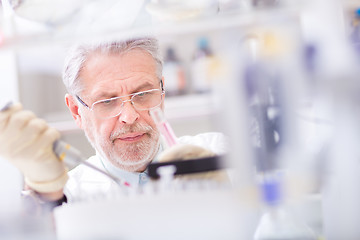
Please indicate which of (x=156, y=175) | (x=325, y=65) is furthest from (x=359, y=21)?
(x=156, y=175)

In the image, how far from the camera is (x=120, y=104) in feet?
3.00

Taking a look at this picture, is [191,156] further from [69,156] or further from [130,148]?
[69,156]

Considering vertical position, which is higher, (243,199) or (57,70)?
(57,70)

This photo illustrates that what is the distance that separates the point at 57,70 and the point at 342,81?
2.31ft

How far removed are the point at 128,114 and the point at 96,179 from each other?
0.18 meters

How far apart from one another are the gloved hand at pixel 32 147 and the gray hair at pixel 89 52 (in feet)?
0.42

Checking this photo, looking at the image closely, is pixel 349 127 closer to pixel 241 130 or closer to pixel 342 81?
pixel 342 81

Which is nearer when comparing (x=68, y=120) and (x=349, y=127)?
(x=349, y=127)

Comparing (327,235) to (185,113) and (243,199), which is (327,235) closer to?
(243,199)

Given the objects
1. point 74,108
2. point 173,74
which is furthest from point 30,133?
point 173,74

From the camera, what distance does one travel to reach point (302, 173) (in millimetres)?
818

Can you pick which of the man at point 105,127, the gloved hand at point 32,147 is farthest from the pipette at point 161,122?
the gloved hand at point 32,147

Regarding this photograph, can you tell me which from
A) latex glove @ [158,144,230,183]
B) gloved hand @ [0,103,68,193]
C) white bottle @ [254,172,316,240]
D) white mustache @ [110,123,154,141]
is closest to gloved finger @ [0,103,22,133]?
gloved hand @ [0,103,68,193]

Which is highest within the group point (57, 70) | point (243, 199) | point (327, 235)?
point (57, 70)
